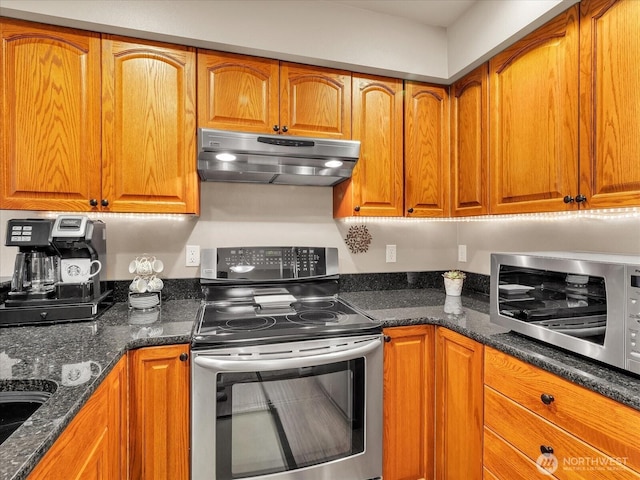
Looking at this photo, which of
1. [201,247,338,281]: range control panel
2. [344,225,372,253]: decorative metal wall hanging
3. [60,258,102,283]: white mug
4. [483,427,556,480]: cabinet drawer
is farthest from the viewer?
[344,225,372,253]: decorative metal wall hanging

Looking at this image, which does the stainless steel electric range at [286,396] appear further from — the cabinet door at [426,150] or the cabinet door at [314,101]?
the cabinet door at [314,101]

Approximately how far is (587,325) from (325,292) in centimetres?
132

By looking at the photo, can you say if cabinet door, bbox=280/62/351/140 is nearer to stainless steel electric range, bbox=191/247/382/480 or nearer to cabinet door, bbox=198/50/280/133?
cabinet door, bbox=198/50/280/133

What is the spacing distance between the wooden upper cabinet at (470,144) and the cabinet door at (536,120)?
6cm

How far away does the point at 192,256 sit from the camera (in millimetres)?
2025

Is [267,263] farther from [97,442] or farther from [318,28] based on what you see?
[318,28]

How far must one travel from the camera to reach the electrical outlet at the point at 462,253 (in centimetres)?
241

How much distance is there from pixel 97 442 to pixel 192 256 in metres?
1.14

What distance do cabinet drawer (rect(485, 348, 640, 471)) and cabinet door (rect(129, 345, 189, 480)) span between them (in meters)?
1.22

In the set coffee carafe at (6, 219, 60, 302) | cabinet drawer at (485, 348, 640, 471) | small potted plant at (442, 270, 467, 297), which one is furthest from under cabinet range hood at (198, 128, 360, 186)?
cabinet drawer at (485, 348, 640, 471)

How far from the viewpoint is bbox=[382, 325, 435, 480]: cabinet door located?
163 cm

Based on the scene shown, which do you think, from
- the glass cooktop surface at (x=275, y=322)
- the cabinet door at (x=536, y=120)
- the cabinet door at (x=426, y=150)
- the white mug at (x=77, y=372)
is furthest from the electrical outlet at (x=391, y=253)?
the white mug at (x=77, y=372)

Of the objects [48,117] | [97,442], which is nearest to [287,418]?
[97,442]

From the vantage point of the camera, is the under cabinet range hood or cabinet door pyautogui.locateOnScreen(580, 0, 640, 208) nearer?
cabinet door pyautogui.locateOnScreen(580, 0, 640, 208)
